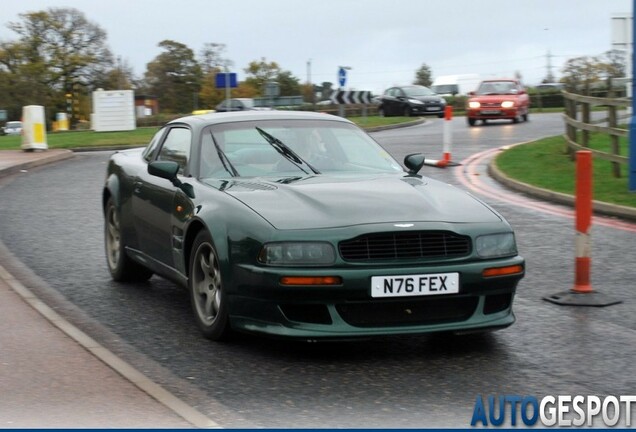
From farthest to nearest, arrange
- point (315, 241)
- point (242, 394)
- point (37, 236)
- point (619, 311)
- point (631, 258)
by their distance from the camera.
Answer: point (37, 236) < point (631, 258) < point (619, 311) < point (315, 241) < point (242, 394)

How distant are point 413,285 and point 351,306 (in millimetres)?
359

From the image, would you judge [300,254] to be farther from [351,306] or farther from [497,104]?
[497,104]

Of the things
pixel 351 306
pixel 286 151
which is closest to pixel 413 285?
pixel 351 306

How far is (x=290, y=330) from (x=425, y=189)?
1.42 metres

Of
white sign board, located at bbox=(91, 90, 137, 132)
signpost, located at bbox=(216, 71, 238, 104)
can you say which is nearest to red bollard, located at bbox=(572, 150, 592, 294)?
signpost, located at bbox=(216, 71, 238, 104)

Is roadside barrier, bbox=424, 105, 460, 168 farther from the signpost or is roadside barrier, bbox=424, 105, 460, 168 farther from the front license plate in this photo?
the signpost

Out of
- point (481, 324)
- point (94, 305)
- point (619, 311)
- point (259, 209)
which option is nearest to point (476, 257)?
point (481, 324)

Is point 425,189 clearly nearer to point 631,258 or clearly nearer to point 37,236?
point 631,258

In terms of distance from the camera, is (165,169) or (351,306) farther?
(165,169)

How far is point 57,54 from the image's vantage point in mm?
92188

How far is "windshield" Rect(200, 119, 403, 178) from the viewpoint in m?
7.01

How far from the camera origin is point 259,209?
19.5 feet

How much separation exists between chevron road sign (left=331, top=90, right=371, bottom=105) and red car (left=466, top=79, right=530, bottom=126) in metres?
5.37

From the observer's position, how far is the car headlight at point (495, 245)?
232 inches
